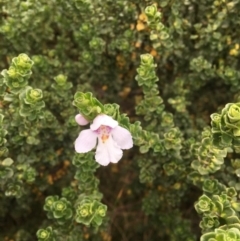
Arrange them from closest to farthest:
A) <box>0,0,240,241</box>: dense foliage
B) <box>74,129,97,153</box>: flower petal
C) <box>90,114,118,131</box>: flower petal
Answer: <box>90,114,118,131</box>: flower petal, <box>74,129,97,153</box>: flower petal, <box>0,0,240,241</box>: dense foliage

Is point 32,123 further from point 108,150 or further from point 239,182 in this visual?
point 239,182

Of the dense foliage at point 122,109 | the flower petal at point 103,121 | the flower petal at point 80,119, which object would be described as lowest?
the dense foliage at point 122,109

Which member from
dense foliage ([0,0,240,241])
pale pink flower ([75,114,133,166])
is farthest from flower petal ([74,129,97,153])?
dense foliage ([0,0,240,241])

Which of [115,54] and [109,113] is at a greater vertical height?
[109,113]

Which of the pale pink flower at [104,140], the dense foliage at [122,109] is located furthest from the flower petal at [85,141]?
the dense foliage at [122,109]

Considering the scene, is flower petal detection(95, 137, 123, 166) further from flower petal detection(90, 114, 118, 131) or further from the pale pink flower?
flower petal detection(90, 114, 118, 131)

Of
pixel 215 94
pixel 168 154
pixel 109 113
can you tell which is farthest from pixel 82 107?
pixel 215 94

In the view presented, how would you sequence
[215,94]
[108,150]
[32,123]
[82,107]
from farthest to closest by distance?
[215,94], [32,123], [108,150], [82,107]

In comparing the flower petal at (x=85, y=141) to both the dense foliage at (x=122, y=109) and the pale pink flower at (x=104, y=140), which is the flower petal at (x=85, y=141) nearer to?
the pale pink flower at (x=104, y=140)
